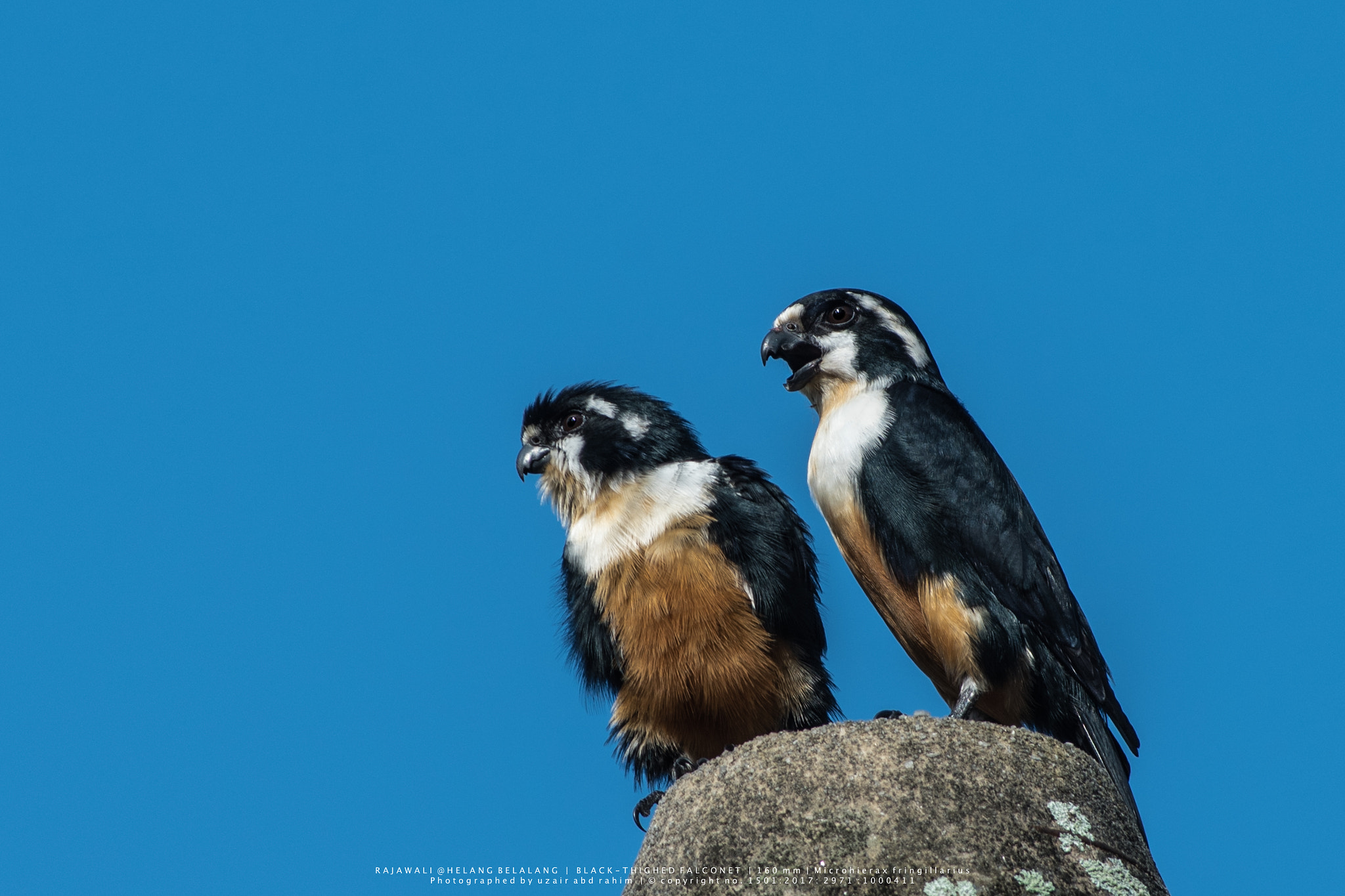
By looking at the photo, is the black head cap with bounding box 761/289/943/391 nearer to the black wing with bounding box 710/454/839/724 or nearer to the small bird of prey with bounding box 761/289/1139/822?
the small bird of prey with bounding box 761/289/1139/822

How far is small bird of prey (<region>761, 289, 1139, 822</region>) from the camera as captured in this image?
22.4ft

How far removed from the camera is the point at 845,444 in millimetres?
7457

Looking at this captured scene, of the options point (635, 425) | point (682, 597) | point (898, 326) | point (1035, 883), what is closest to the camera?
point (1035, 883)

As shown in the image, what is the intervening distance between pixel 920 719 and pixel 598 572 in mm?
2643

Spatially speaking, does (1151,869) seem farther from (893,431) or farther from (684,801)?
(893,431)

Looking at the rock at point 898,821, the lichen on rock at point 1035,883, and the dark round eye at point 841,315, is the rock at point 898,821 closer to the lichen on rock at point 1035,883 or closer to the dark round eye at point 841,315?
the lichen on rock at point 1035,883

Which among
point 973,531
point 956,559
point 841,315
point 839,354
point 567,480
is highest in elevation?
point 841,315

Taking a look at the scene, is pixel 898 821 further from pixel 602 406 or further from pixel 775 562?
pixel 602 406

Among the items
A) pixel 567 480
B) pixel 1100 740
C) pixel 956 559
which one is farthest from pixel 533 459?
pixel 1100 740

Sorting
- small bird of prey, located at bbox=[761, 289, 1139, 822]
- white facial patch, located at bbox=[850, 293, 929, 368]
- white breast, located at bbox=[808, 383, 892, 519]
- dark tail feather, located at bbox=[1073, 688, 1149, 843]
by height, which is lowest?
dark tail feather, located at bbox=[1073, 688, 1149, 843]

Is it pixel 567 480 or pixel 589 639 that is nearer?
pixel 589 639

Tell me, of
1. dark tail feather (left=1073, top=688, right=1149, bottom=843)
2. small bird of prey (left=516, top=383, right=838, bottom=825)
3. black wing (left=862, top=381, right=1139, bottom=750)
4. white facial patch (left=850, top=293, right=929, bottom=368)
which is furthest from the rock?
white facial patch (left=850, top=293, right=929, bottom=368)

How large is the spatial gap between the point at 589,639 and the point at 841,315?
2.49 meters

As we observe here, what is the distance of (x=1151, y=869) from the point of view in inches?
211
